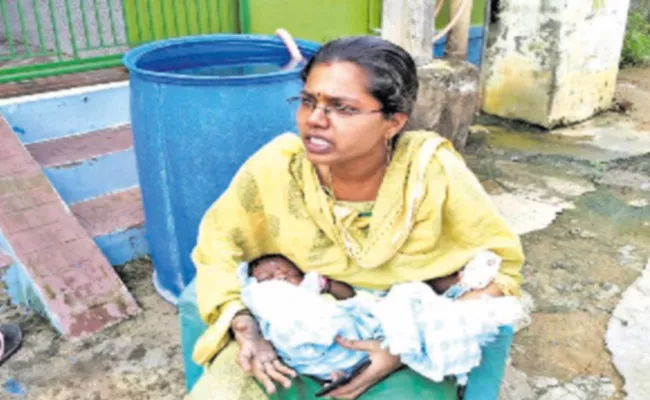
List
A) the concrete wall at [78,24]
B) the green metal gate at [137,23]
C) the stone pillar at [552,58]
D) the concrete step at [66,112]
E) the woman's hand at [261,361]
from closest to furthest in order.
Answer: the woman's hand at [261,361]
the concrete step at [66,112]
the green metal gate at [137,23]
the concrete wall at [78,24]
the stone pillar at [552,58]

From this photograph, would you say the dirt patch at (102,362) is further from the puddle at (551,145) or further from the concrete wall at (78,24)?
the puddle at (551,145)

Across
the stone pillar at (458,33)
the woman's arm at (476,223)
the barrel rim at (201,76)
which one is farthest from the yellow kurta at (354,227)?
the stone pillar at (458,33)

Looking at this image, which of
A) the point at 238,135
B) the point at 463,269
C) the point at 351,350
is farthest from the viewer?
the point at 238,135

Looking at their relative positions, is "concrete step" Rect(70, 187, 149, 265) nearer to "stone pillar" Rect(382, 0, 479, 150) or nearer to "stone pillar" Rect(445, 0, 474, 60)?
"stone pillar" Rect(382, 0, 479, 150)

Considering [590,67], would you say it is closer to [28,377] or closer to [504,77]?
[504,77]

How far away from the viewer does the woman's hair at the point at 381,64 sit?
1.55m

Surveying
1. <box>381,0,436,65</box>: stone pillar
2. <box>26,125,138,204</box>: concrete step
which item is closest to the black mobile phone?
<box>26,125,138,204</box>: concrete step

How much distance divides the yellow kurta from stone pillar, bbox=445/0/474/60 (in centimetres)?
399

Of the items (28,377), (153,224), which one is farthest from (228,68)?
(28,377)

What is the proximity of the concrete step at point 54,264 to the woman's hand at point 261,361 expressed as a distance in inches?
59.2

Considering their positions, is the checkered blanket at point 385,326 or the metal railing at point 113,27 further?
the metal railing at point 113,27

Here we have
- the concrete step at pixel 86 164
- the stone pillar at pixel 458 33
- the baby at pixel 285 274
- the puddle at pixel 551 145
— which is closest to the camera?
the baby at pixel 285 274

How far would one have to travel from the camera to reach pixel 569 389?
2.52 meters

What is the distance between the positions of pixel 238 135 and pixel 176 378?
0.98m
